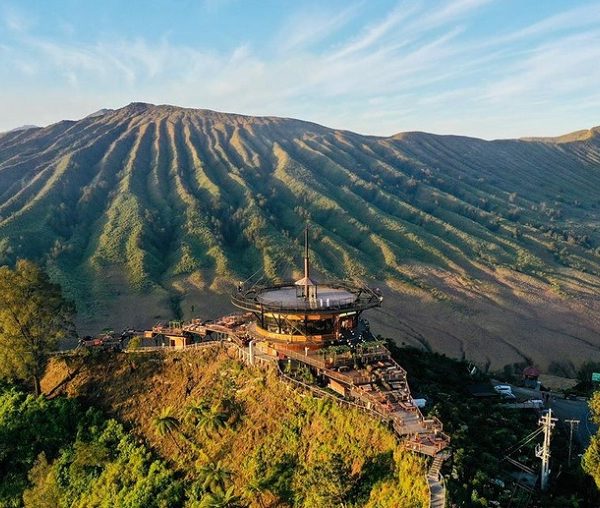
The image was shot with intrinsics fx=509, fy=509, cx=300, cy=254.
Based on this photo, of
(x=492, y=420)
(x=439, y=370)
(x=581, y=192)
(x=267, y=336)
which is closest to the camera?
(x=492, y=420)

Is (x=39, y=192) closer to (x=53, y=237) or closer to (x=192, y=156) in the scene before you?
(x=53, y=237)

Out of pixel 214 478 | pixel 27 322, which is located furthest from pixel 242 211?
pixel 214 478

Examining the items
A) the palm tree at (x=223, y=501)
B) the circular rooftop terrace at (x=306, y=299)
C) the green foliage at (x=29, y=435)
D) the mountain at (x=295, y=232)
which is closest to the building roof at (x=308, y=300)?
the circular rooftop terrace at (x=306, y=299)

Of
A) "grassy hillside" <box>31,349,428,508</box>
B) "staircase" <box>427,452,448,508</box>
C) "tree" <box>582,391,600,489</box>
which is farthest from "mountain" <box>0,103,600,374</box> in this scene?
"staircase" <box>427,452,448,508</box>

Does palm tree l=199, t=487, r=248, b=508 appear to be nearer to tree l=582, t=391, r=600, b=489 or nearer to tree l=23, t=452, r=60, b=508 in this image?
tree l=23, t=452, r=60, b=508

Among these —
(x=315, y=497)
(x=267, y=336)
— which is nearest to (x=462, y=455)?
(x=315, y=497)

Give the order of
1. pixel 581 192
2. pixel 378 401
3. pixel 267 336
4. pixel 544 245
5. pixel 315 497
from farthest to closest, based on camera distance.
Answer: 1. pixel 581 192
2. pixel 544 245
3. pixel 267 336
4. pixel 378 401
5. pixel 315 497
